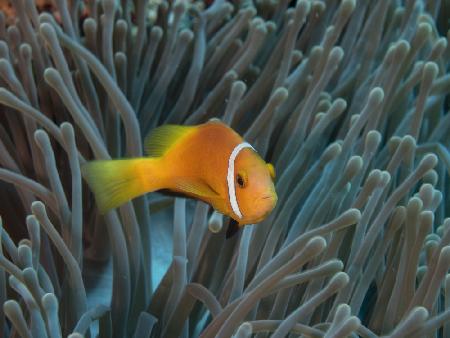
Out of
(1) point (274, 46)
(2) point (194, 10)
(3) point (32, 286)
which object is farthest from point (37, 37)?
(3) point (32, 286)

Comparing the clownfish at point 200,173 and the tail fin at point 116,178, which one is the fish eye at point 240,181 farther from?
the tail fin at point 116,178

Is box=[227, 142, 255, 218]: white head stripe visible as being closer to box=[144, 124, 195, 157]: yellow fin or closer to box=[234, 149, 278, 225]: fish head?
box=[234, 149, 278, 225]: fish head

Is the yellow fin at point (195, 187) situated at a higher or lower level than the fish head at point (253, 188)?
lower

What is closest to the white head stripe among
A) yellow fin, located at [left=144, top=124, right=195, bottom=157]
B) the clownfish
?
the clownfish

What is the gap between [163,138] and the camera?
3.15ft

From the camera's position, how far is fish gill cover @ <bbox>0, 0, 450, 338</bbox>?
3.17 feet

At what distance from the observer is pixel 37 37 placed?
1.50 m

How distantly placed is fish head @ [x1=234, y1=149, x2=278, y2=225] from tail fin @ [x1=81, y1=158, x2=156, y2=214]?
191 mm

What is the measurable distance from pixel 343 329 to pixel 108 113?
80cm

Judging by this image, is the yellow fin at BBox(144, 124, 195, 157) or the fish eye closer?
the fish eye

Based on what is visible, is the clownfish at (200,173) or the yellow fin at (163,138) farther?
the yellow fin at (163,138)

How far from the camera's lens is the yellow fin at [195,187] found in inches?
34.6

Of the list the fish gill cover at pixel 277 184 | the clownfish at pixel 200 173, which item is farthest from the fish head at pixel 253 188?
the fish gill cover at pixel 277 184

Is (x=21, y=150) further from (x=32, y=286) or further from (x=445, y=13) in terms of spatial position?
(x=445, y=13)
